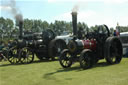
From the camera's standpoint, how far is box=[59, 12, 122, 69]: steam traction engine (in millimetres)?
7772

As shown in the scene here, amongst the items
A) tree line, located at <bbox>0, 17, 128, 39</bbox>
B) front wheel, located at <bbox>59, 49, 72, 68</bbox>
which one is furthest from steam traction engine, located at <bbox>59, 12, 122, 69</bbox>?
tree line, located at <bbox>0, 17, 128, 39</bbox>

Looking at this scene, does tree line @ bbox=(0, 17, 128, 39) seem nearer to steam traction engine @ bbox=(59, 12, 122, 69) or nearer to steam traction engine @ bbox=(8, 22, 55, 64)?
steam traction engine @ bbox=(8, 22, 55, 64)

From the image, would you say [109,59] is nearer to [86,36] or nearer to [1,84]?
[86,36]

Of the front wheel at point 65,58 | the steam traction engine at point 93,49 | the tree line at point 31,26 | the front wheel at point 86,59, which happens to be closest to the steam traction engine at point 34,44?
the front wheel at point 65,58

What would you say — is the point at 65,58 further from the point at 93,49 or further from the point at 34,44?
the point at 34,44

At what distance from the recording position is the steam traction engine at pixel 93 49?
25.5ft

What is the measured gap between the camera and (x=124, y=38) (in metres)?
14.6

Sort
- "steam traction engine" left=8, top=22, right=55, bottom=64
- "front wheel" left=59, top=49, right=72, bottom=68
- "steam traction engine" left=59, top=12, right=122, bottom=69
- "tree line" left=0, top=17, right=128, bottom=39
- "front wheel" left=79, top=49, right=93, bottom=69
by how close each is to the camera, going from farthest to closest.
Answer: "tree line" left=0, top=17, right=128, bottom=39 → "steam traction engine" left=8, top=22, right=55, bottom=64 → "front wheel" left=59, top=49, right=72, bottom=68 → "steam traction engine" left=59, top=12, right=122, bottom=69 → "front wheel" left=79, top=49, right=93, bottom=69

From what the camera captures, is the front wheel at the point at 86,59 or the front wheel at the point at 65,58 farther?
the front wheel at the point at 65,58

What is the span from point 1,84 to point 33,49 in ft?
22.3

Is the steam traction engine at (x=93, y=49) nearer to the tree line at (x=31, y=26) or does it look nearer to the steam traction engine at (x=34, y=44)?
the steam traction engine at (x=34, y=44)

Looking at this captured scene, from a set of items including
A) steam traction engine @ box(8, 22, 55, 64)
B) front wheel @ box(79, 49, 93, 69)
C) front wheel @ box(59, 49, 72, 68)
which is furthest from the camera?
steam traction engine @ box(8, 22, 55, 64)

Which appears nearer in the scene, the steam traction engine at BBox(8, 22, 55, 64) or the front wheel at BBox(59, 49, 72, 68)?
the front wheel at BBox(59, 49, 72, 68)

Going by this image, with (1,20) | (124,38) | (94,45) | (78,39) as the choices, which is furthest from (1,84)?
(1,20)
